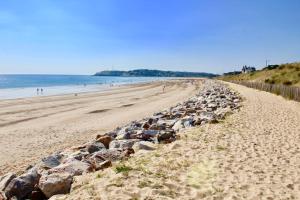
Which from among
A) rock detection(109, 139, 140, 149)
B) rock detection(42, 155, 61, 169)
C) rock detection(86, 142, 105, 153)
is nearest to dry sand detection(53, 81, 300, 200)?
rock detection(109, 139, 140, 149)

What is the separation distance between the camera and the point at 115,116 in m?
26.3

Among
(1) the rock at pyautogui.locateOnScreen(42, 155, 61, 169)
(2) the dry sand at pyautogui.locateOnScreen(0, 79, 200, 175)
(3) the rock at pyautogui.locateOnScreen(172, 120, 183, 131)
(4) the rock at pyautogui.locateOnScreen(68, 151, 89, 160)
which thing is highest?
(3) the rock at pyautogui.locateOnScreen(172, 120, 183, 131)

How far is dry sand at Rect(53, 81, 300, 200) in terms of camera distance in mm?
7211

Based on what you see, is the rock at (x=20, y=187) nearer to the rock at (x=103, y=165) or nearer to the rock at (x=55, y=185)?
the rock at (x=55, y=185)

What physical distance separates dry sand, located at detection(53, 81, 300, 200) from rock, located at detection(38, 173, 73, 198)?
190 millimetres

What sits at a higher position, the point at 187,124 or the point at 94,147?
the point at 187,124

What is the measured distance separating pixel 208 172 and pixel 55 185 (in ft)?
11.4

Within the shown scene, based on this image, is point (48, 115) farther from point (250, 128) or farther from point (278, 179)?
point (278, 179)

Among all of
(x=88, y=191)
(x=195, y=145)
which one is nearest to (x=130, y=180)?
(x=88, y=191)

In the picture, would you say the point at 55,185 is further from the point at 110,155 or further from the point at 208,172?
the point at 208,172

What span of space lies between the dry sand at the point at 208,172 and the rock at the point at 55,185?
0.62 ft

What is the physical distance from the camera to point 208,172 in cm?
864

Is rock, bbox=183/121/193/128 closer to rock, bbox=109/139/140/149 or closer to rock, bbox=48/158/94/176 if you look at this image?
rock, bbox=109/139/140/149

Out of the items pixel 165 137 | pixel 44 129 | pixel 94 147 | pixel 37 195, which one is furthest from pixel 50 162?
pixel 44 129
